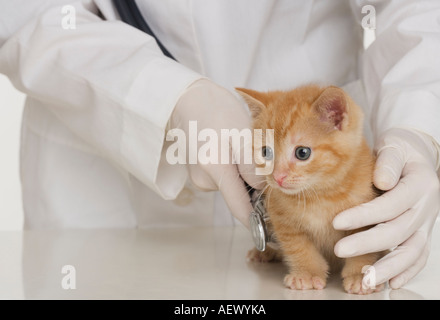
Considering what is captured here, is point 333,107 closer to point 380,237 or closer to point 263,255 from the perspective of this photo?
point 380,237

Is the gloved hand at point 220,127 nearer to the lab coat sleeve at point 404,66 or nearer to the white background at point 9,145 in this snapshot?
the lab coat sleeve at point 404,66

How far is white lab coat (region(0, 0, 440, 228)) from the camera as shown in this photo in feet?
3.91

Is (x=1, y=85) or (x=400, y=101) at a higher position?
(x=1, y=85)

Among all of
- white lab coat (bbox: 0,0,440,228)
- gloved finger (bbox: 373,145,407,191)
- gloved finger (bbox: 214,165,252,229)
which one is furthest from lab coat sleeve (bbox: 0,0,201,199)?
gloved finger (bbox: 373,145,407,191)

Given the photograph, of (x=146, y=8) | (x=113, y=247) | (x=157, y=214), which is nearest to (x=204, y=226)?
(x=157, y=214)

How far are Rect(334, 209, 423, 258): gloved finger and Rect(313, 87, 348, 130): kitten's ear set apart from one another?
0.57 feet

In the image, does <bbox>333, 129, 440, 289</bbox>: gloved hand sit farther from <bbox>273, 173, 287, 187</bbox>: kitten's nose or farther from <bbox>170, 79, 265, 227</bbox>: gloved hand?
<bbox>170, 79, 265, 227</bbox>: gloved hand

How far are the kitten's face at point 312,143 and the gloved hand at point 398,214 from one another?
71 millimetres

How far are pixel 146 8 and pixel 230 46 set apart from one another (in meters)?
0.21

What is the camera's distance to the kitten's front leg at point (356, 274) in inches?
36.9

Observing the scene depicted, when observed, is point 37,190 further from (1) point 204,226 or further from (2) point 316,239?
(2) point 316,239

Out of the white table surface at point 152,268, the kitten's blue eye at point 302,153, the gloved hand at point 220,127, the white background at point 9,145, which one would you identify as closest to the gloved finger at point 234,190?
the gloved hand at point 220,127

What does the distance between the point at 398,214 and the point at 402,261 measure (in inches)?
3.1
